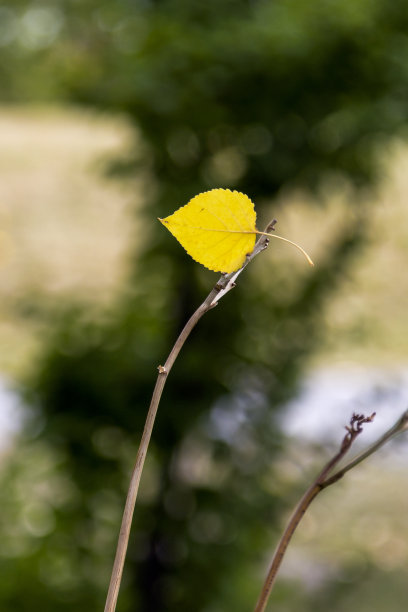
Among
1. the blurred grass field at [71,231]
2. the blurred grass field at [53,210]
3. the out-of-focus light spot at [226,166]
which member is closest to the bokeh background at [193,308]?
the out-of-focus light spot at [226,166]

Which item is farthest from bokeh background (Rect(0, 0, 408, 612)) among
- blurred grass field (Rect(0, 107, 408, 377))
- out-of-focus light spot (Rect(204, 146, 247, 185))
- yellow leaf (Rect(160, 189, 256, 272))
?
yellow leaf (Rect(160, 189, 256, 272))

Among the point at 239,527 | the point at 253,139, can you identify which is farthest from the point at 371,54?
the point at 239,527

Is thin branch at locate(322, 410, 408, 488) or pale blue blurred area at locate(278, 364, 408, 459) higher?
pale blue blurred area at locate(278, 364, 408, 459)

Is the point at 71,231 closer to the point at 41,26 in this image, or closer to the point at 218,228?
the point at 41,26

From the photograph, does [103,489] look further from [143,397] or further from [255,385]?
[255,385]

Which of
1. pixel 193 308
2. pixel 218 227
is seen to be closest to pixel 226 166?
pixel 193 308

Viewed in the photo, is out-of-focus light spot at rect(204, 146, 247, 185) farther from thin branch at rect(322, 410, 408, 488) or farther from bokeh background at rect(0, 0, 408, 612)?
thin branch at rect(322, 410, 408, 488)
